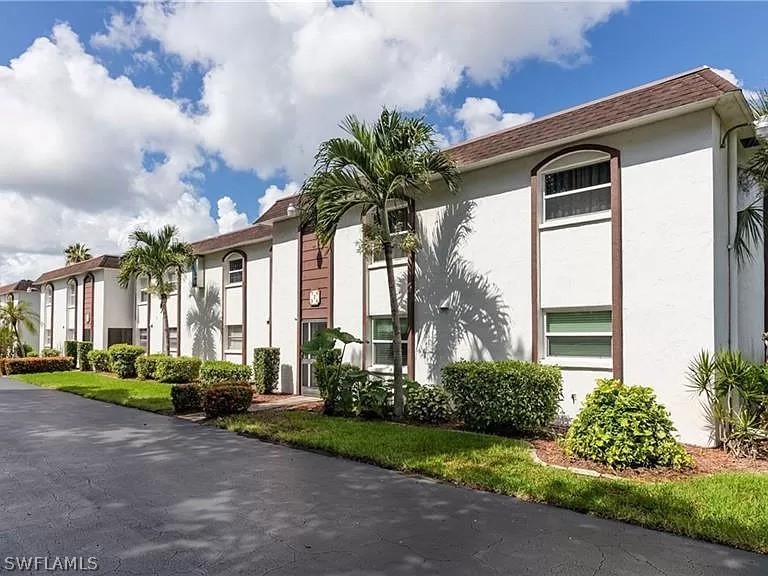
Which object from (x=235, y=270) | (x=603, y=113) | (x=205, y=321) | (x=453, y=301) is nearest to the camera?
(x=603, y=113)

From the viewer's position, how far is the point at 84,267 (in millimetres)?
31547

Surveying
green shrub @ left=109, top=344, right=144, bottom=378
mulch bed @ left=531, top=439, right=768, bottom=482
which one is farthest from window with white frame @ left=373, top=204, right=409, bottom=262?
green shrub @ left=109, top=344, right=144, bottom=378

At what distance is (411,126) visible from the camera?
456 inches

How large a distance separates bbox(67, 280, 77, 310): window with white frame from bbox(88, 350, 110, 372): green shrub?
6809mm

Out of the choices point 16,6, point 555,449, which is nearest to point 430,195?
point 555,449

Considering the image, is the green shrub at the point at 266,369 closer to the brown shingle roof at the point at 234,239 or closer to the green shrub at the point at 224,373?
the green shrub at the point at 224,373

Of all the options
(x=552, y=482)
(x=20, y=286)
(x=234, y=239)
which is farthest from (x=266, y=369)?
(x=20, y=286)

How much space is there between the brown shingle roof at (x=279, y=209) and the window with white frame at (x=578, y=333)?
30.1 feet

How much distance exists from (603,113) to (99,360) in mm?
26151

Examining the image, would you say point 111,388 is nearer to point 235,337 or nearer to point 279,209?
point 235,337

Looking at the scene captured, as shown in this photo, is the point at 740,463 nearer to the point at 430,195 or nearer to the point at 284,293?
the point at 430,195

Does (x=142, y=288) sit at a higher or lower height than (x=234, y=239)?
lower

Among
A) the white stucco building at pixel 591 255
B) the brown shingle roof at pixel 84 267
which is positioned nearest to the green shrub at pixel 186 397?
the white stucco building at pixel 591 255

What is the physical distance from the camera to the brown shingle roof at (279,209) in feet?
57.7
